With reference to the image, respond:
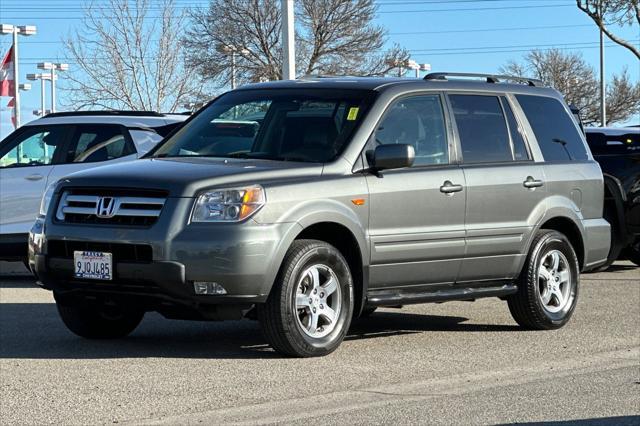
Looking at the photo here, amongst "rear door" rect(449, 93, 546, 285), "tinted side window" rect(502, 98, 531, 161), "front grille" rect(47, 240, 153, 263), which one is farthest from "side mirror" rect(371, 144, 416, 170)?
"front grille" rect(47, 240, 153, 263)

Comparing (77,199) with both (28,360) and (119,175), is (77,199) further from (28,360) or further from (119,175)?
(28,360)

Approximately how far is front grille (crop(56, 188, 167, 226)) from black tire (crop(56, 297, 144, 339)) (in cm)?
88

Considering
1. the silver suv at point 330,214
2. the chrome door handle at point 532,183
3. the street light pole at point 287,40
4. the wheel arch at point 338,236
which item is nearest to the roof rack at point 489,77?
the silver suv at point 330,214

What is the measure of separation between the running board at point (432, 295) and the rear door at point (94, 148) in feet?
17.7

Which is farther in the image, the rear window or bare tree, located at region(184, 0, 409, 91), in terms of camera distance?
bare tree, located at region(184, 0, 409, 91)

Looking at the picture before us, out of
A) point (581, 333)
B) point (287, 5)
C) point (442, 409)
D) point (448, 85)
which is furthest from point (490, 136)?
point (287, 5)

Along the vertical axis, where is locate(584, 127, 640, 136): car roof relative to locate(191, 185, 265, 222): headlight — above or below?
above

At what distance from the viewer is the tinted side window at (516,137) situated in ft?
33.7

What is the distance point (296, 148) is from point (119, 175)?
131 cm

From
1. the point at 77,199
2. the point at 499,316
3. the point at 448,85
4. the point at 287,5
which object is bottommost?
the point at 499,316

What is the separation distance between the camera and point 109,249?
8.38 metres

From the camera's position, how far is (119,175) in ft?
28.1

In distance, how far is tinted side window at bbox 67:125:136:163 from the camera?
14.0 metres

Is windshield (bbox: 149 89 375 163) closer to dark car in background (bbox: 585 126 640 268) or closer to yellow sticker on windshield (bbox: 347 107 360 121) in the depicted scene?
yellow sticker on windshield (bbox: 347 107 360 121)
